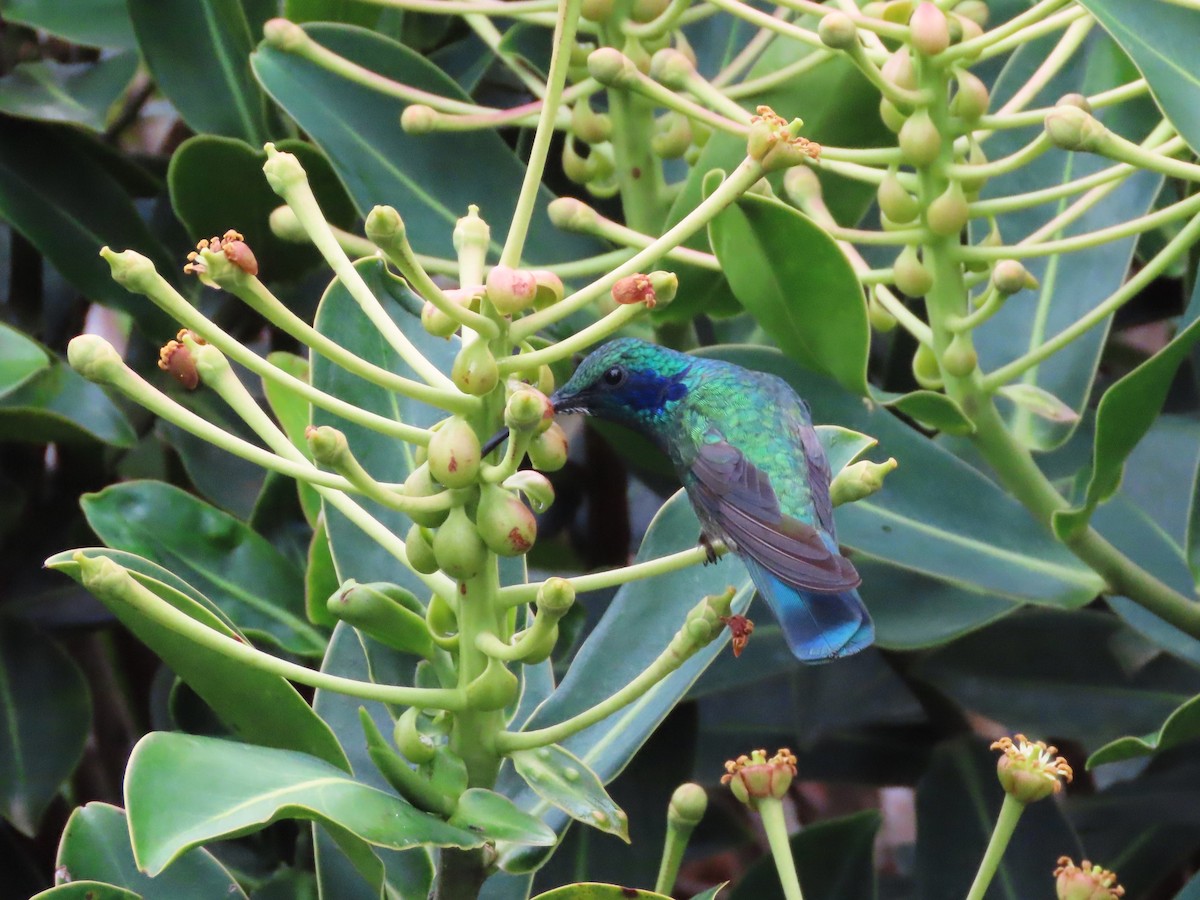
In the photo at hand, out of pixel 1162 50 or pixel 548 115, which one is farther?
pixel 1162 50

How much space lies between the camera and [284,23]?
3.80 feet

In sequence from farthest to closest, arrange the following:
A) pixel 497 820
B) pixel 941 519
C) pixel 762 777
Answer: pixel 941 519
pixel 762 777
pixel 497 820

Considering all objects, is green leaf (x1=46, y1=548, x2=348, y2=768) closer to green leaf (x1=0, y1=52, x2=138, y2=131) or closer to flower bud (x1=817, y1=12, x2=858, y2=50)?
flower bud (x1=817, y1=12, x2=858, y2=50)

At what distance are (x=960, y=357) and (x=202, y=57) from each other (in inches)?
30.8

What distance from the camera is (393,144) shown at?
49.3 inches

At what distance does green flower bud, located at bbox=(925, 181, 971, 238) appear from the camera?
3.26ft

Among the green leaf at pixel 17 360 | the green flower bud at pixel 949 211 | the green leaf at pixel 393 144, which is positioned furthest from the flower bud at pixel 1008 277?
the green leaf at pixel 17 360

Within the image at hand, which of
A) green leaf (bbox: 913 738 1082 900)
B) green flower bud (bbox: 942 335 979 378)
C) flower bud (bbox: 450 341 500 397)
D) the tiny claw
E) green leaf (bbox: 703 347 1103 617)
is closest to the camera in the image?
flower bud (bbox: 450 341 500 397)

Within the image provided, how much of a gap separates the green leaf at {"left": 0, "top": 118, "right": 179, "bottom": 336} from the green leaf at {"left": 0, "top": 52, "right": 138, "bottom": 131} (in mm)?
37

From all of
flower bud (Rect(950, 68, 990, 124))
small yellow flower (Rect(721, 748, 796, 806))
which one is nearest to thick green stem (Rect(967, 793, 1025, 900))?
small yellow flower (Rect(721, 748, 796, 806))

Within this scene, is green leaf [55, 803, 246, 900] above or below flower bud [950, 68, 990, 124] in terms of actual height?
below

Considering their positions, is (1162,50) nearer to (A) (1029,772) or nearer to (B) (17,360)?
(A) (1029,772)

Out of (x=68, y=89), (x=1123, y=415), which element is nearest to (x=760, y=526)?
(x=1123, y=415)

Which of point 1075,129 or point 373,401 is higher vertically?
point 1075,129
